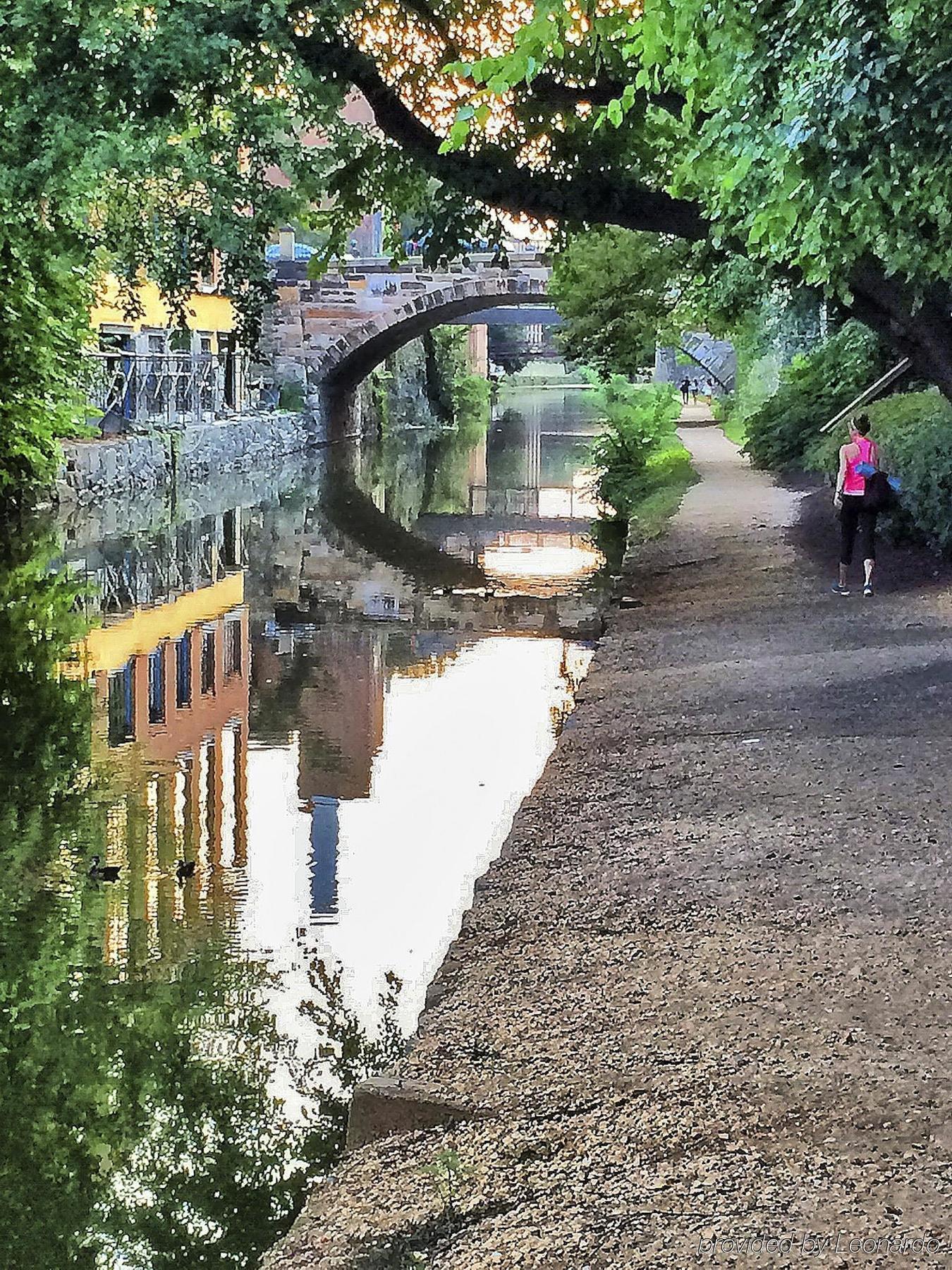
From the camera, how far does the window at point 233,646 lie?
13462 millimetres

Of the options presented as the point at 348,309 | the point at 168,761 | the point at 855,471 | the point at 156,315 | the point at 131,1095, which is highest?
the point at 348,309

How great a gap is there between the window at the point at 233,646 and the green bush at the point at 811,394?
11340 millimetres

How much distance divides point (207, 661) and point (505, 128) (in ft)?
16.8

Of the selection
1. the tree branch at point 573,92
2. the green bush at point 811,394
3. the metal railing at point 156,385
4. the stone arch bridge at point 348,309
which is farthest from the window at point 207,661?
the stone arch bridge at point 348,309

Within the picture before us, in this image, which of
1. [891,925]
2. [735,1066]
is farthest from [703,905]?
[735,1066]

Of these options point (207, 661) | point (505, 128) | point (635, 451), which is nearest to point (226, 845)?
point (207, 661)

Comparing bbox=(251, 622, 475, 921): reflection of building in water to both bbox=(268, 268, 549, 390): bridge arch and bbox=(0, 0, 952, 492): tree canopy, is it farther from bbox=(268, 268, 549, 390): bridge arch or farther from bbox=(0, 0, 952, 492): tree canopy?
bbox=(268, 268, 549, 390): bridge arch

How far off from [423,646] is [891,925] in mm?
9464

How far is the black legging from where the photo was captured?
13.5 meters

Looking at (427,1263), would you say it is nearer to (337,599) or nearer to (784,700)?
(784,700)

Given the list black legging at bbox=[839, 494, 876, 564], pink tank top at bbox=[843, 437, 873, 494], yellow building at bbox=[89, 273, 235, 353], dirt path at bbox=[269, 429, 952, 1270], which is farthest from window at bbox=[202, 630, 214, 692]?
yellow building at bbox=[89, 273, 235, 353]

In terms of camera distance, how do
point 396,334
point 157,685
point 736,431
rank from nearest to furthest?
point 157,685, point 736,431, point 396,334

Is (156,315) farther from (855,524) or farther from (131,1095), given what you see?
(131,1095)

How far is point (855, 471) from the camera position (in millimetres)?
13492
